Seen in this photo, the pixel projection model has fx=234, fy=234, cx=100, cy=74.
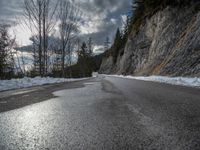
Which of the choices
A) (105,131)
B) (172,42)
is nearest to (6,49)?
(172,42)

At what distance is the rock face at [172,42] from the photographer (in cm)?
1912

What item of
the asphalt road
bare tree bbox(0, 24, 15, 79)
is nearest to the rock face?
the asphalt road

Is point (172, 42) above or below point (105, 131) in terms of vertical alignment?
above

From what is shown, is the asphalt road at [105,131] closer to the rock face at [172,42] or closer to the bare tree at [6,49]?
the rock face at [172,42]

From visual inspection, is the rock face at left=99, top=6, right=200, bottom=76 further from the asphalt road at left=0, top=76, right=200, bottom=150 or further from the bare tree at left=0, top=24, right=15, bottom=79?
the bare tree at left=0, top=24, right=15, bottom=79

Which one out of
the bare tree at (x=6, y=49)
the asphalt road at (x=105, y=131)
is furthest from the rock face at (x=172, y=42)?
the bare tree at (x=6, y=49)

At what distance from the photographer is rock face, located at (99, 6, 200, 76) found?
753 inches

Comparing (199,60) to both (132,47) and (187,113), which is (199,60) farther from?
(132,47)

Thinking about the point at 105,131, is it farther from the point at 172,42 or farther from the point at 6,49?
the point at 6,49

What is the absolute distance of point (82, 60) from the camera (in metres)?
70.9

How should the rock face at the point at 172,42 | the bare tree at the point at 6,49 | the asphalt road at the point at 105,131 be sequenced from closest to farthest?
the asphalt road at the point at 105,131
the rock face at the point at 172,42
the bare tree at the point at 6,49

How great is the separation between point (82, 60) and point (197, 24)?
51.8 meters

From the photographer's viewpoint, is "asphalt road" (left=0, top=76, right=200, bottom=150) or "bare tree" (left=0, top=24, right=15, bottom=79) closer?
"asphalt road" (left=0, top=76, right=200, bottom=150)

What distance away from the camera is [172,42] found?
26.8 meters
